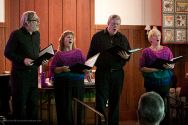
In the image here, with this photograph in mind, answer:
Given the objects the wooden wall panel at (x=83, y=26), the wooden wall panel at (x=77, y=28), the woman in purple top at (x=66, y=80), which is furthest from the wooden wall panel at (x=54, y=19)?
the woman in purple top at (x=66, y=80)

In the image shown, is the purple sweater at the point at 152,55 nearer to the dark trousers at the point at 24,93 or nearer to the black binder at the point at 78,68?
the black binder at the point at 78,68

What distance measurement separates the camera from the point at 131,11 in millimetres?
7625

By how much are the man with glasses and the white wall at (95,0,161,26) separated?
3050 millimetres


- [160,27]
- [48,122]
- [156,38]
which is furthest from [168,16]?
[48,122]

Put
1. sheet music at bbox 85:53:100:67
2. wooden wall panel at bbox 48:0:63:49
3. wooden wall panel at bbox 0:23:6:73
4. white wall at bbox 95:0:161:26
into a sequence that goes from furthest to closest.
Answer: white wall at bbox 95:0:161:26, wooden wall panel at bbox 48:0:63:49, wooden wall panel at bbox 0:23:6:73, sheet music at bbox 85:53:100:67

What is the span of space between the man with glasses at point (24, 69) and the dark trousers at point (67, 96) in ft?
1.40

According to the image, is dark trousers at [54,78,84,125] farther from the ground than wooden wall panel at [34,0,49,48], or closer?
closer

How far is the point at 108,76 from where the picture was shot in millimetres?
4758

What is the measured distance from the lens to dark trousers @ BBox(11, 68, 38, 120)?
440 cm

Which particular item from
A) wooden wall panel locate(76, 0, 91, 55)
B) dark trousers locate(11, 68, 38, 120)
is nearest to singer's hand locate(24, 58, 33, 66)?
dark trousers locate(11, 68, 38, 120)

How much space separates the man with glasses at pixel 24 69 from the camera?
14.4 ft

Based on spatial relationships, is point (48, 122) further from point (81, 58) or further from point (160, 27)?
point (160, 27)

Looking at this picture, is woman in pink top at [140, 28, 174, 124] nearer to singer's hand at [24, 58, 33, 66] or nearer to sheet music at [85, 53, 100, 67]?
sheet music at [85, 53, 100, 67]

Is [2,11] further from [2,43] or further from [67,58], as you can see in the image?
[67,58]
